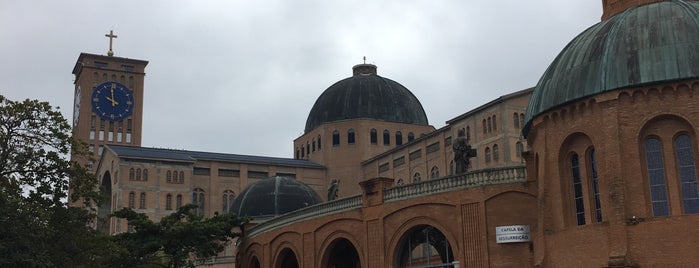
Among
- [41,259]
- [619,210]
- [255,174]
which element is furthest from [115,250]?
[255,174]

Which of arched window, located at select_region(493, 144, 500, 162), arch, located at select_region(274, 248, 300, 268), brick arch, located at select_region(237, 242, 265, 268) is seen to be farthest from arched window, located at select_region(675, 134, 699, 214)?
arched window, located at select_region(493, 144, 500, 162)

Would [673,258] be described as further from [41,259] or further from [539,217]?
[41,259]

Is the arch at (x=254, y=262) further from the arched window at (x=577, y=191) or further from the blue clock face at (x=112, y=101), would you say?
Answer: the blue clock face at (x=112, y=101)

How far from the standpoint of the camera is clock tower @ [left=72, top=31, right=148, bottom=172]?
10394 cm

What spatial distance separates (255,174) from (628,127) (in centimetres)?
6150

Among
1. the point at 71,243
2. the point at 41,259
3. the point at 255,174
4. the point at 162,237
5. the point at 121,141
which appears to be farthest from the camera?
the point at 121,141

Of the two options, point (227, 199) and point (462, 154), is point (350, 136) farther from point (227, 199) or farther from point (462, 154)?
point (462, 154)

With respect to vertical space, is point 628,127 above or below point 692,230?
above

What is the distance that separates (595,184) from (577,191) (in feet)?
2.97

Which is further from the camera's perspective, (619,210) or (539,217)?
(539,217)

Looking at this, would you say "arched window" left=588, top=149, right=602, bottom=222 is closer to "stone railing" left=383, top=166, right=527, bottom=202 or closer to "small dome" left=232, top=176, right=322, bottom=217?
"stone railing" left=383, top=166, right=527, bottom=202

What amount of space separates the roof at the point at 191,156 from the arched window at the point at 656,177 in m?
57.9

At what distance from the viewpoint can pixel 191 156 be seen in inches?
3339

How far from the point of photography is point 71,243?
2891 cm
